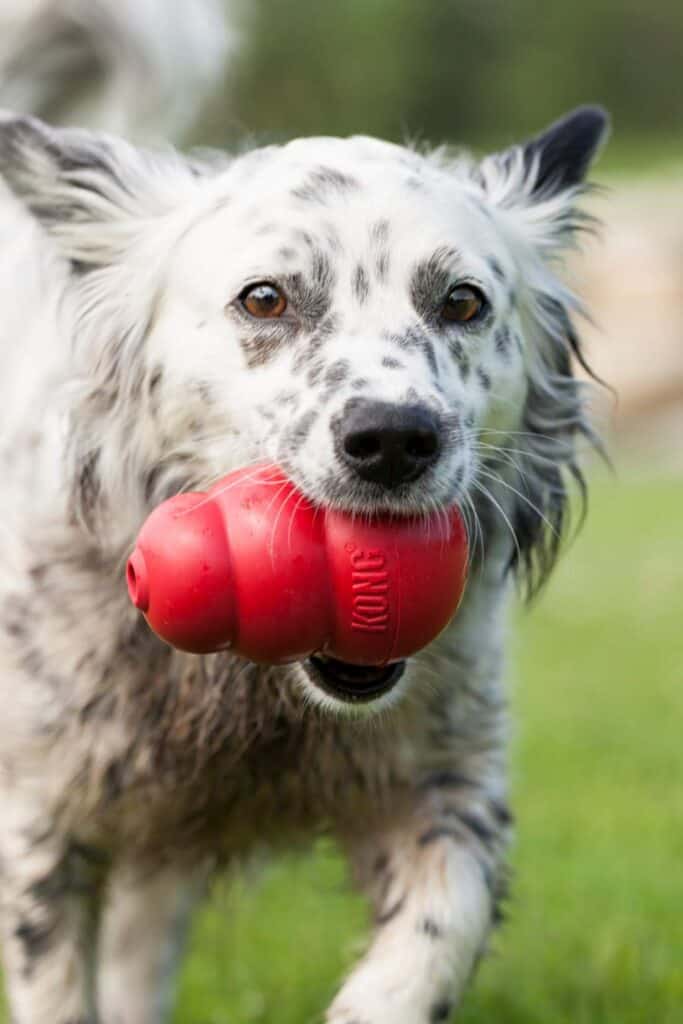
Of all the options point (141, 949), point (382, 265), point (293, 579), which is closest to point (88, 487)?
point (382, 265)

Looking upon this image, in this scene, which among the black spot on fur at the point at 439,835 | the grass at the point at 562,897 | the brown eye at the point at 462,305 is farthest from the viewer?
the grass at the point at 562,897

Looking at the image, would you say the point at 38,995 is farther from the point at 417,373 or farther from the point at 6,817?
the point at 417,373

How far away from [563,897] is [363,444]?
9.07 feet

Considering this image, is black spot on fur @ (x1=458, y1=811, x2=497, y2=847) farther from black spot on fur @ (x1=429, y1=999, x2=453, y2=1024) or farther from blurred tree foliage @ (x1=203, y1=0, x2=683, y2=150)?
blurred tree foliage @ (x1=203, y1=0, x2=683, y2=150)

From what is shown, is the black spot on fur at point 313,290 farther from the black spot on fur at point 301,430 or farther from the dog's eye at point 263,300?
the black spot on fur at point 301,430

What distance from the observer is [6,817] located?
429 cm

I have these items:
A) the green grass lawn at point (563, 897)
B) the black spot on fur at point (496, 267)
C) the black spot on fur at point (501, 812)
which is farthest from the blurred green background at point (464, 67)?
the black spot on fur at point (501, 812)

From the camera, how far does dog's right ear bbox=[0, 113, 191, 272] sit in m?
4.34

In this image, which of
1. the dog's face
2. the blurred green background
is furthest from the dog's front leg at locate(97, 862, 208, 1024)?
the blurred green background

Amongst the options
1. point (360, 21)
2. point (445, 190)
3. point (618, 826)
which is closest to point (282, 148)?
point (445, 190)

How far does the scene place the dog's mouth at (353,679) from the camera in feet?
11.9

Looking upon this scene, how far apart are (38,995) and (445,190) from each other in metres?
2.10

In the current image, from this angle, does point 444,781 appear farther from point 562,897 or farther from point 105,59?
point 105,59

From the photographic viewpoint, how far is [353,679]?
3627mm
